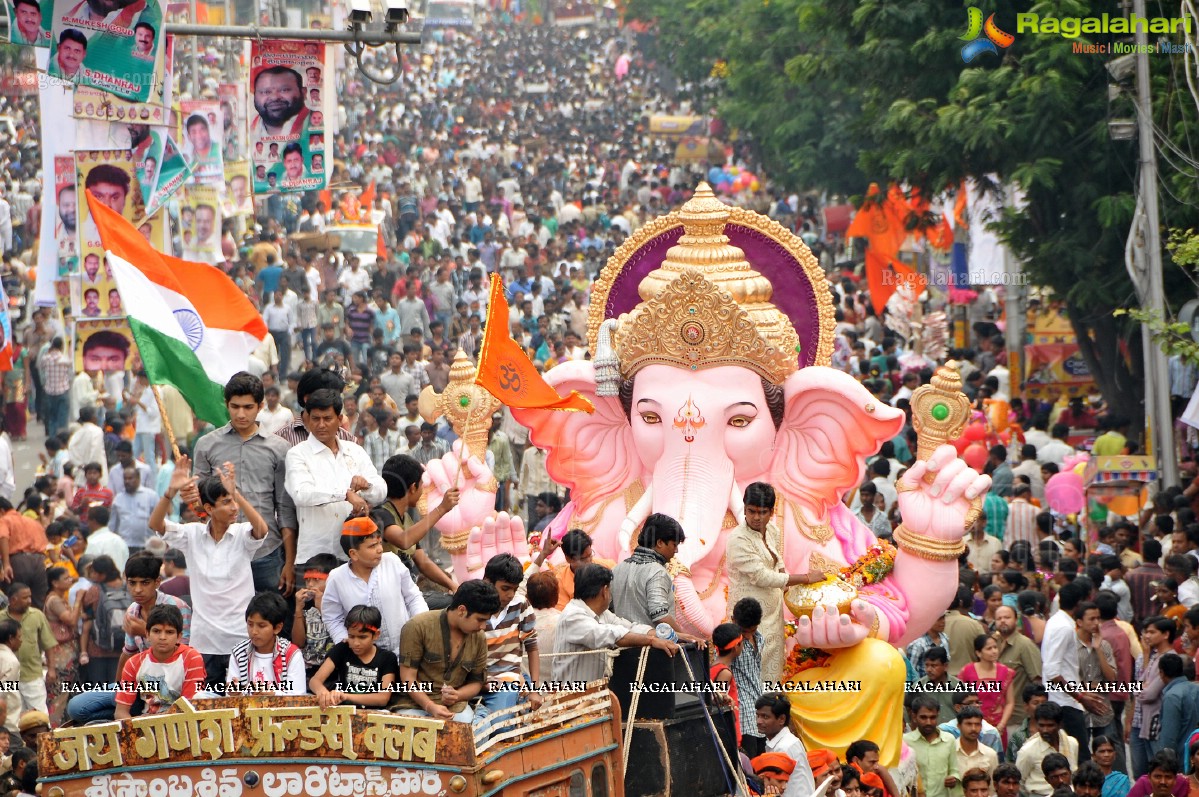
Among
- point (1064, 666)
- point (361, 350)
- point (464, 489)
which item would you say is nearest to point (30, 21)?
point (464, 489)

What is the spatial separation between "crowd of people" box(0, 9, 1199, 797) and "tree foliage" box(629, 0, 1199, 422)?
1259 mm

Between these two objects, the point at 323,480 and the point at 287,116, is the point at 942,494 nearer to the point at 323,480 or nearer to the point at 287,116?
the point at 323,480

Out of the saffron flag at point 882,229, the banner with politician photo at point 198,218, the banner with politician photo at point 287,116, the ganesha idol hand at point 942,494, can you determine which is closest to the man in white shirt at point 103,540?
the banner with politician photo at point 287,116

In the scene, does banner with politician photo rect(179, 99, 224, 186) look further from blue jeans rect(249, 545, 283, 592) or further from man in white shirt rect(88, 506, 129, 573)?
blue jeans rect(249, 545, 283, 592)

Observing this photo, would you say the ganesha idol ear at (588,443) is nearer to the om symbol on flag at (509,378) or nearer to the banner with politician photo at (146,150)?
the om symbol on flag at (509,378)

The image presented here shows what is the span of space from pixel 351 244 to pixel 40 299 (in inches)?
460

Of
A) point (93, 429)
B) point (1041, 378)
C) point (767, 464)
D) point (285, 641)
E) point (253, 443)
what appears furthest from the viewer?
point (1041, 378)

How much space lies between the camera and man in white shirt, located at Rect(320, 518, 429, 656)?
404 inches

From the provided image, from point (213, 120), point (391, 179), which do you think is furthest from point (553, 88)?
point (213, 120)

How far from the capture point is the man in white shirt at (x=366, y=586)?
10273 millimetres

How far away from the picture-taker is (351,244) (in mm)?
33000

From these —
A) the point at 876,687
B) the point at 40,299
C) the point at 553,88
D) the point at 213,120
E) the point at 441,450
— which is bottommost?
the point at 876,687

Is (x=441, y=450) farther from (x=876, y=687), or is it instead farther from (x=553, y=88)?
(x=553, y=88)

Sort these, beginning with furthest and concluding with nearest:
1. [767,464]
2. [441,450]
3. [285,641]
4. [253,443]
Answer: [441,450]
[767,464]
[253,443]
[285,641]
